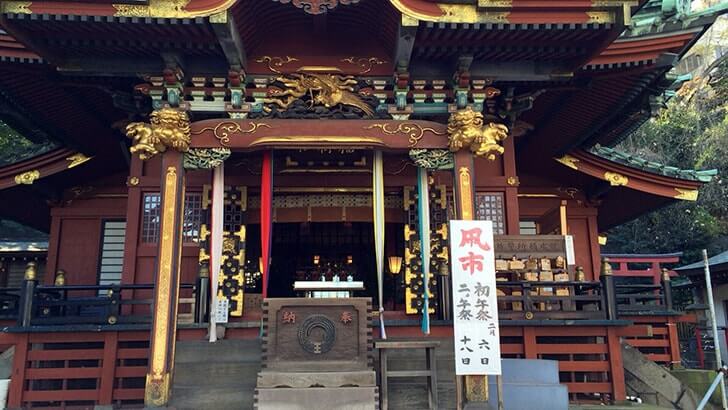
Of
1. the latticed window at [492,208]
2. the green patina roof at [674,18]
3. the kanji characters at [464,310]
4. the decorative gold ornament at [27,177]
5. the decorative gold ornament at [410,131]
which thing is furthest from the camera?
the decorative gold ornament at [27,177]

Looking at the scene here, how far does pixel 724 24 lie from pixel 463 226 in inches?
1805

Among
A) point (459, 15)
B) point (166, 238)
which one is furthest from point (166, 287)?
point (459, 15)

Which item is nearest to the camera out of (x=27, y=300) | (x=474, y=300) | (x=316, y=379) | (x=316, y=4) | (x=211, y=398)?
(x=316, y=379)

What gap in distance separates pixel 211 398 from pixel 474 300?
11.4 feet

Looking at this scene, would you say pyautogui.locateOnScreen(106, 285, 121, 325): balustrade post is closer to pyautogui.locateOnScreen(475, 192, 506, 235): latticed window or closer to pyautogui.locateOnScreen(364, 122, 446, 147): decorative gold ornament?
pyautogui.locateOnScreen(364, 122, 446, 147): decorative gold ornament

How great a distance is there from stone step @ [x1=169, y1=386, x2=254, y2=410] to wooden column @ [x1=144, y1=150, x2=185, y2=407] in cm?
19

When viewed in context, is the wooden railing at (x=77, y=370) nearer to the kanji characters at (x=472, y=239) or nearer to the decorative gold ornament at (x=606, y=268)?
the kanji characters at (x=472, y=239)

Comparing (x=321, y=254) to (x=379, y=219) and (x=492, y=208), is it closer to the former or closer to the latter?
(x=492, y=208)

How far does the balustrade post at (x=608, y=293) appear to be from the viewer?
8883 mm

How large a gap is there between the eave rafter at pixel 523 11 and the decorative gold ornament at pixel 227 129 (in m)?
2.48

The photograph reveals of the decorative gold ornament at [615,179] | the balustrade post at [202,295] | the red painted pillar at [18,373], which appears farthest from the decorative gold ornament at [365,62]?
the red painted pillar at [18,373]

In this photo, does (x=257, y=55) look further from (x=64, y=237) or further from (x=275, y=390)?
(x=64, y=237)

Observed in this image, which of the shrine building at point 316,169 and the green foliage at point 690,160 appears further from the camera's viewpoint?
the green foliage at point 690,160

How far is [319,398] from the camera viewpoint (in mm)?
6590
